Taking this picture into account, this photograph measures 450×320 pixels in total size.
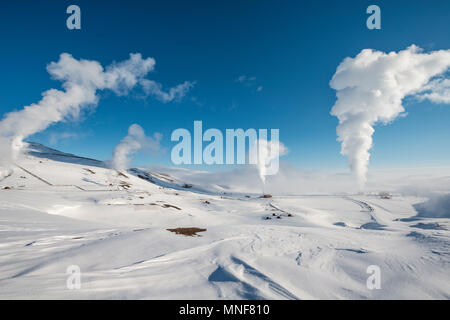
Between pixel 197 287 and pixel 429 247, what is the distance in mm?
10141

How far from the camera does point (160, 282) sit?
471 cm

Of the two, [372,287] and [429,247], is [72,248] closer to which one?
[372,287]

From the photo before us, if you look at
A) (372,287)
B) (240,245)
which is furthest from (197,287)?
(372,287)
